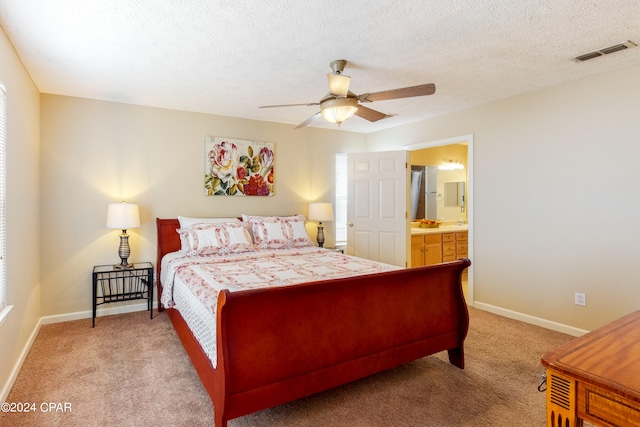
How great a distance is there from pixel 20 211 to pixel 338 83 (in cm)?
270

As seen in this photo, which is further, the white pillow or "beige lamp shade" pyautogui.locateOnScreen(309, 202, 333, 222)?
"beige lamp shade" pyautogui.locateOnScreen(309, 202, 333, 222)

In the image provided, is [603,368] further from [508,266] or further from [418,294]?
[508,266]

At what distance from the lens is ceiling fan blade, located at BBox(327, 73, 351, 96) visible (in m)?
2.40

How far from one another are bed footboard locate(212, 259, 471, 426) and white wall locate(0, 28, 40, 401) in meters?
1.63

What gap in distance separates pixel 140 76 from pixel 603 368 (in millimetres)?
3613

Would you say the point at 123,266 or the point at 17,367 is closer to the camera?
the point at 17,367

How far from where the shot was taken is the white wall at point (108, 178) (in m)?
3.55

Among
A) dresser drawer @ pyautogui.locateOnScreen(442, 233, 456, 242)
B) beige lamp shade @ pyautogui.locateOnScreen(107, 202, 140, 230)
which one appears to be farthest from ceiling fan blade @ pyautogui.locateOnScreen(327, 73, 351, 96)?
dresser drawer @ pyautogui.locateOnScreen(442, 233, 456, 242)

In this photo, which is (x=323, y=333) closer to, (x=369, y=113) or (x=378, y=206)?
(x=369, y=113)

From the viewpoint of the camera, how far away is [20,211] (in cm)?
270

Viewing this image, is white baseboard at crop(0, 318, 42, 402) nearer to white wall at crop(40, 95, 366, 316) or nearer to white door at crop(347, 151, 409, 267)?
white wall at crop(40, 95, 366, 316)

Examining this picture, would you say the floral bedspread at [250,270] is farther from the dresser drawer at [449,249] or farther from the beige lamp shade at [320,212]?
the dresser drawer at [449,249]

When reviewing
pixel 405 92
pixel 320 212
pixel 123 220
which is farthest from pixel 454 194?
pixel 123 220

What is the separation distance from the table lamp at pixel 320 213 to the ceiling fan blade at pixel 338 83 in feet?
7.81
